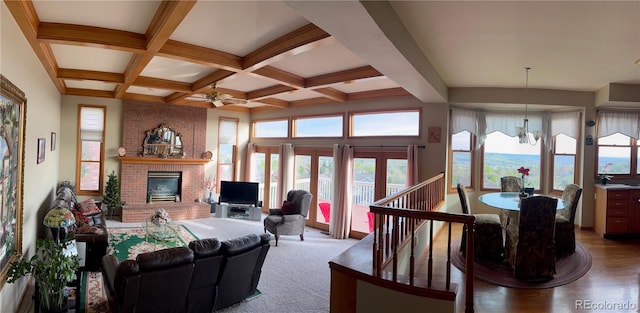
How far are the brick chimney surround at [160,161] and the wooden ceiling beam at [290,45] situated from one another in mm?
5098

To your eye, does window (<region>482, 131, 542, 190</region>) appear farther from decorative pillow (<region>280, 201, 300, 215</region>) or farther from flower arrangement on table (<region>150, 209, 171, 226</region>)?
flower arrangement on table (<region>150, 209, 171, 226</region>)

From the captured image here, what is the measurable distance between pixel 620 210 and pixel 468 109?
2989mm

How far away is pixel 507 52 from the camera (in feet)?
12.3

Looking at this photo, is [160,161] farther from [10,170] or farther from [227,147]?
A: [10,170]

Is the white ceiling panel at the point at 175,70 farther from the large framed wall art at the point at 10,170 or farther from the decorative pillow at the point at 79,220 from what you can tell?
the decorative pillow at the point at 79,220

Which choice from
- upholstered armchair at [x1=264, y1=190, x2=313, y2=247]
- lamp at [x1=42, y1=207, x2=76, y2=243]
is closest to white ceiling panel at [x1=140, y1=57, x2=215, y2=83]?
lamp at [x1=42, y1=207, x2=76, y2=243]

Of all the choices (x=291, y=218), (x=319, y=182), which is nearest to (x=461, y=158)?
(x=319, y=182)

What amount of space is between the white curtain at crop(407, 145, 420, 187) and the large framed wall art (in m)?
5.37

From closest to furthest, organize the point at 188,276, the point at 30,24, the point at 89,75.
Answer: the point at 30,24
the point at 188,276
the point at 89,75

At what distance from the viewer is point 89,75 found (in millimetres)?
5527

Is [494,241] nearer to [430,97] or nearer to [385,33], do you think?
[430,97]

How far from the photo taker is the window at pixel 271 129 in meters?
8.70

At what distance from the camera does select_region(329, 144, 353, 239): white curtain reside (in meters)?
6.82

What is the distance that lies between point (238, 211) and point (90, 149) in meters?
3.78
